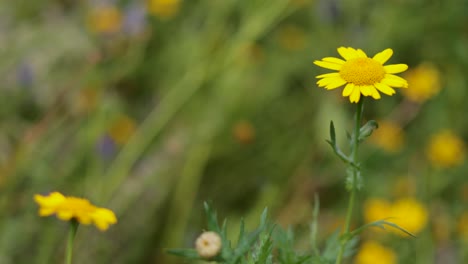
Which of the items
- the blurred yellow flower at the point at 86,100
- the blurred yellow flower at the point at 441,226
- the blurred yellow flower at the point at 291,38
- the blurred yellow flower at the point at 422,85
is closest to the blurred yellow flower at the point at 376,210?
the blurred yellow flower at the point at 441,226

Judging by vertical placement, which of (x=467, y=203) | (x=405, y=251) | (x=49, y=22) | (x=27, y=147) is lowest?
(x=405, y=251)

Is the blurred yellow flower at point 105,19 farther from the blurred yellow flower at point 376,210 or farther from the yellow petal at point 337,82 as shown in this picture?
the yellow petal at point 337,82

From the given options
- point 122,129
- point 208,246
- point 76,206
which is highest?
point 122,129

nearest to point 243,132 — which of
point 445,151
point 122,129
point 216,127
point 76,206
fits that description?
point 216,127

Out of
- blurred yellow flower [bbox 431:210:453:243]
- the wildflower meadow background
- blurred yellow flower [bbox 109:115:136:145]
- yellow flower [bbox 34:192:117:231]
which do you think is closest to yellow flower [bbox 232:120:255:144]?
the wildflower meadow background

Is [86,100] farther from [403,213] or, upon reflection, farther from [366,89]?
[366,89]

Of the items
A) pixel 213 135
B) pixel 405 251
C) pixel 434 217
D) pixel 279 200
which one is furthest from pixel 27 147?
pixel 434 217

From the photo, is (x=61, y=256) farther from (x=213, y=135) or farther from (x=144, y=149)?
(x=213, y=135)

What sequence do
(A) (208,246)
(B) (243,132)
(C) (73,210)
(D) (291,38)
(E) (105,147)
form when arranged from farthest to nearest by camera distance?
(D) (291,38) < (B) (243,132) < (E) (105,147) < (C) (73,210) < (A) (208,246)
